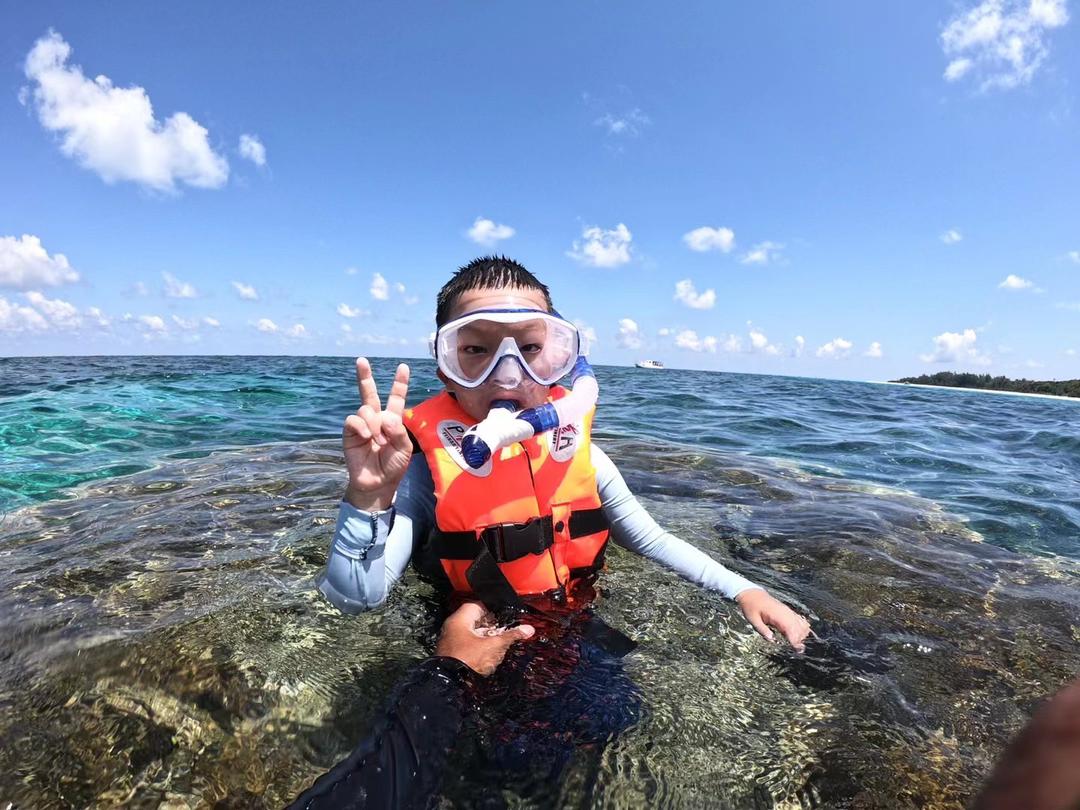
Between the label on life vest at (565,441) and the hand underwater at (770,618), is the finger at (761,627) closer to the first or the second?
the hand underwater at (770,618)

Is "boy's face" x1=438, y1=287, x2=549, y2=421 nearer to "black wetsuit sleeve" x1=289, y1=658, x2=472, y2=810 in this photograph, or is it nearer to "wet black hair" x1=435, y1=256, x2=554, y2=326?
"wet black hair" x1=435, y1=256, x2=554, y2=326

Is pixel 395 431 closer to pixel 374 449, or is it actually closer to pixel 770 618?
pixel 374 449

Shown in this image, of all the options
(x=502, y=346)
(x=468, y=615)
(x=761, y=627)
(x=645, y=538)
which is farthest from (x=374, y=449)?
(x=761, y=627)

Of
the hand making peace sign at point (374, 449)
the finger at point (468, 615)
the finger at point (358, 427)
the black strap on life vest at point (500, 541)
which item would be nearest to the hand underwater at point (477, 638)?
the finger at point (468, 615)

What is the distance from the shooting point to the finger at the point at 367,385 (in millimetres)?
1930

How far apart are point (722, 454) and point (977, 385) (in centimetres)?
6086

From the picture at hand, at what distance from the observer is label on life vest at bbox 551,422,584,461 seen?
95.6 inches

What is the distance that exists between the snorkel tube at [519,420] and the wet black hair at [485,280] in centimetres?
41

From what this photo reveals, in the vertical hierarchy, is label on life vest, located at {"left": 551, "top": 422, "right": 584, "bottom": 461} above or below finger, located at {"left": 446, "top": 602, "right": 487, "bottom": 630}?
above

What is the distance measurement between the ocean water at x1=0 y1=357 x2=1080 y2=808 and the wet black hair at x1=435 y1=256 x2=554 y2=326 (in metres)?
1.34

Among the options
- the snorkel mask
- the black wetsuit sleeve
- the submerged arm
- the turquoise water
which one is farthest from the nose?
the turquoise water

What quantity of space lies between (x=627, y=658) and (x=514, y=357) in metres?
1.23

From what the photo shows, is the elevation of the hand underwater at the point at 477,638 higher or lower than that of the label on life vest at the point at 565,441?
lower

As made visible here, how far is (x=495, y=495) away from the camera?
2.35m
